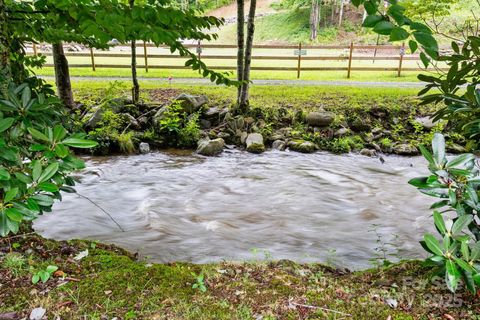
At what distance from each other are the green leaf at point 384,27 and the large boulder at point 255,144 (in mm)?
7522

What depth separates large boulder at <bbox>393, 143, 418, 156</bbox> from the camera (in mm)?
8766

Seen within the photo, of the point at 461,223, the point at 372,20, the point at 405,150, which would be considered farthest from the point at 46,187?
the point at 405,150

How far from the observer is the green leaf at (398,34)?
1194 mm

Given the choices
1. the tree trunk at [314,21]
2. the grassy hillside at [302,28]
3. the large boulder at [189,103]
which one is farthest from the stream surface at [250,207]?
the tree trunk at [314,21]

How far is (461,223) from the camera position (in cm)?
173

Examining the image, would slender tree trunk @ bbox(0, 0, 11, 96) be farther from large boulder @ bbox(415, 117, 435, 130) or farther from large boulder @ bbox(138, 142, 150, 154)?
large boulder @ bbox(415, 117, 435, 130)

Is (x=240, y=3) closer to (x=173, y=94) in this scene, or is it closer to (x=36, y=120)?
(x=173, y=94)

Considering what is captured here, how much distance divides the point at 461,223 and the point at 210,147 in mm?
7134

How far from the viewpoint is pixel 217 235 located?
15.9ft

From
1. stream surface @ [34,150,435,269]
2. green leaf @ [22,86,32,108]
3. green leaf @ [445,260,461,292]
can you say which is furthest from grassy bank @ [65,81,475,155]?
green leaf @ [445,260,461,292]

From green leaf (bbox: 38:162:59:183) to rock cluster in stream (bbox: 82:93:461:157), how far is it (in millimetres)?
7052

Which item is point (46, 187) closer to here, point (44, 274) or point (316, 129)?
point (44, 274)

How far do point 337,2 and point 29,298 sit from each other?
145ft

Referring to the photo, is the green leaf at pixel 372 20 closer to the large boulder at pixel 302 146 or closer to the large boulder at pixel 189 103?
the large boulder at pixel 302 146
